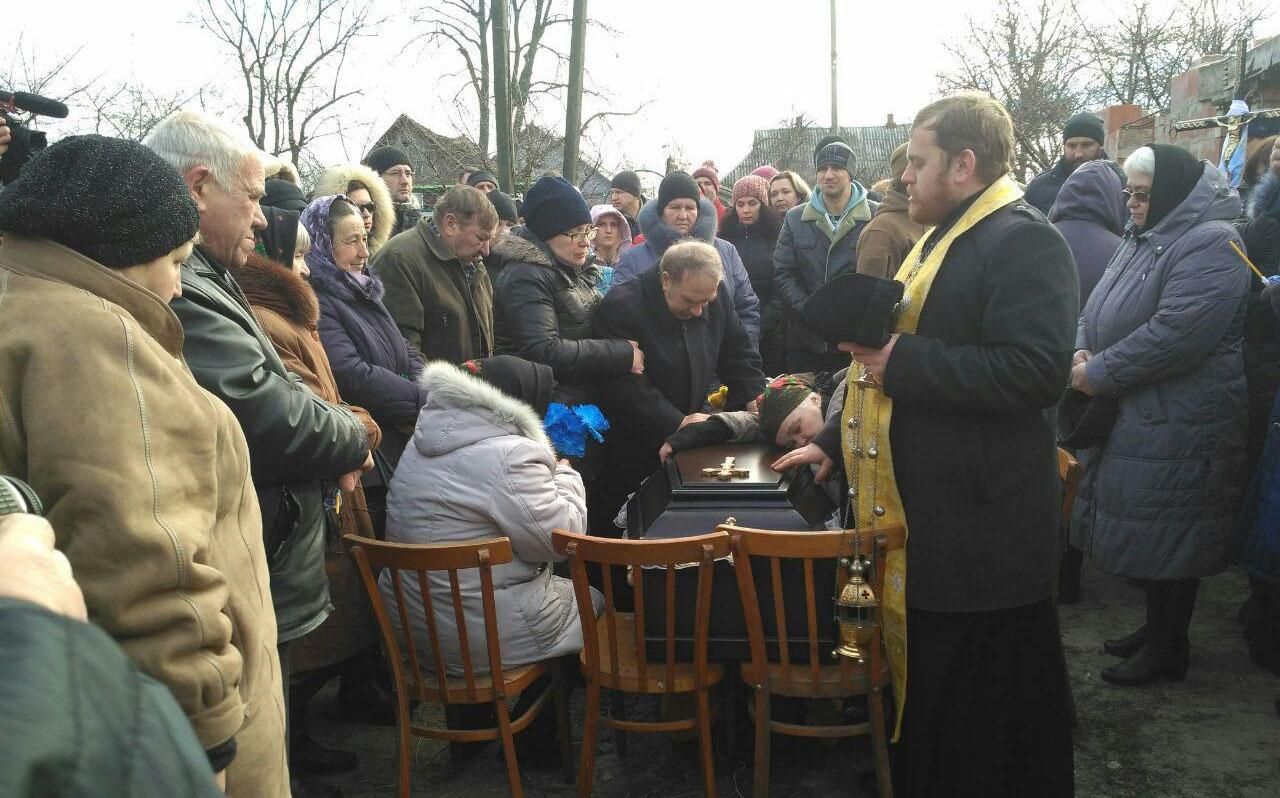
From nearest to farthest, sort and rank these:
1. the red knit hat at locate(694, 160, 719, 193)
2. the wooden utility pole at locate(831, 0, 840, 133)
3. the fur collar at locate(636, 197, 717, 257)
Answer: the fur collar at locate(636, 197, 717, 257) → the red knit hat at locate(694, 160, 719, 193) → the wooden utility pole at locate(831, 0, 840, 133)

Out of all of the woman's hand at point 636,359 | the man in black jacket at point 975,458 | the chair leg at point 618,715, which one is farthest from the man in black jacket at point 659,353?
the man in black jacket at point 975,458

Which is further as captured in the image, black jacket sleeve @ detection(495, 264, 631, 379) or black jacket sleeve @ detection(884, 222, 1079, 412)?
black jacket sleeve @ detection(495, 264, 631, 379)

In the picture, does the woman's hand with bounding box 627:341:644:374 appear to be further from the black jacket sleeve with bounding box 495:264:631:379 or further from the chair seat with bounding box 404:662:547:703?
the chair seat with bounding box 404:662:547:703

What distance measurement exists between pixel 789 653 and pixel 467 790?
3.94 feet

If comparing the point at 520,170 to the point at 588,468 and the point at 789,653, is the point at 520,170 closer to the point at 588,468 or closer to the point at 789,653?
the point at 588,468

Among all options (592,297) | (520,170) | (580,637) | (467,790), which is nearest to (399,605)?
(580,637)

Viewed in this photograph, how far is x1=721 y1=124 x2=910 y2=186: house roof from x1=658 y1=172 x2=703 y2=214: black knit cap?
117cm

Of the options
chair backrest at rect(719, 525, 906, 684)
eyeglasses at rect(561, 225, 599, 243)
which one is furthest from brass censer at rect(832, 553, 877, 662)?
eyeglasses at rect(561, 225, 599, 243)

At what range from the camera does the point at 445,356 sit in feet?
13.8

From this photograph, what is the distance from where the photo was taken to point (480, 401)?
2.82m

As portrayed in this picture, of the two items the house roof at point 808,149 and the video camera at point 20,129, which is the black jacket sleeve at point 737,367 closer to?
the house roof at point 808,149

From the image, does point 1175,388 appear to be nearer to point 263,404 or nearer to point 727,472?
point 727,472

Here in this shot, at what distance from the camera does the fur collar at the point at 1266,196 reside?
4.29 metres

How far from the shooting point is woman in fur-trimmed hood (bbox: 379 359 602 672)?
2.80 m
